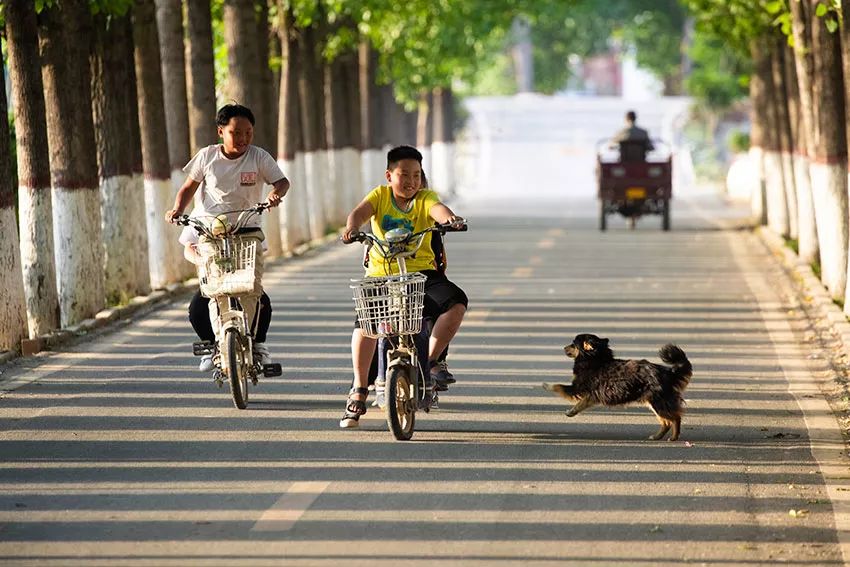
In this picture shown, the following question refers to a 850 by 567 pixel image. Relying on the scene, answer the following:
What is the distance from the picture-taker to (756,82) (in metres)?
40.2

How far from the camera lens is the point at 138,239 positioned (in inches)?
804

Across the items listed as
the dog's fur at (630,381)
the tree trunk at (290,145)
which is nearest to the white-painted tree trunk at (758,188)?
the tree trunk at (290,145)

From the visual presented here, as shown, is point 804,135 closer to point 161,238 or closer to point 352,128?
point 161,238

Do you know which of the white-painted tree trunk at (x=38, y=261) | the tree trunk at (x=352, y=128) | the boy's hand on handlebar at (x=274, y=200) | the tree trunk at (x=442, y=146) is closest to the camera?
the boy's hand on handlebar at (x=274, y=200)

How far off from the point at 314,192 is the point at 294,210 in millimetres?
4870

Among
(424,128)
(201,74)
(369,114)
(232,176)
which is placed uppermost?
(201,74)

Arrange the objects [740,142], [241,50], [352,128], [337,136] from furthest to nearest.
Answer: [740,142] → [352,128] → [337,136] → [241,50]

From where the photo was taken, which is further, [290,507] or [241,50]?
[241,50]

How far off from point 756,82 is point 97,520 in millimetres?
33067

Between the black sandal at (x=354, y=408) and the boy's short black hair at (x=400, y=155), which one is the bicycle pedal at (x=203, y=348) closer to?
the black sandal at (x=354, y=408)

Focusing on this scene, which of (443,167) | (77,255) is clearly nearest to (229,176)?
(77,255)

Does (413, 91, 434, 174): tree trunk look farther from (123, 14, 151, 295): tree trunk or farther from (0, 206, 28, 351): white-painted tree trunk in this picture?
(0, 206, 28, 351): white-painted tree trunk

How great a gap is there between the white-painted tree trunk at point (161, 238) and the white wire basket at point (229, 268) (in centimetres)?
1020

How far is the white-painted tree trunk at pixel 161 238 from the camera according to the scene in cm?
2216
